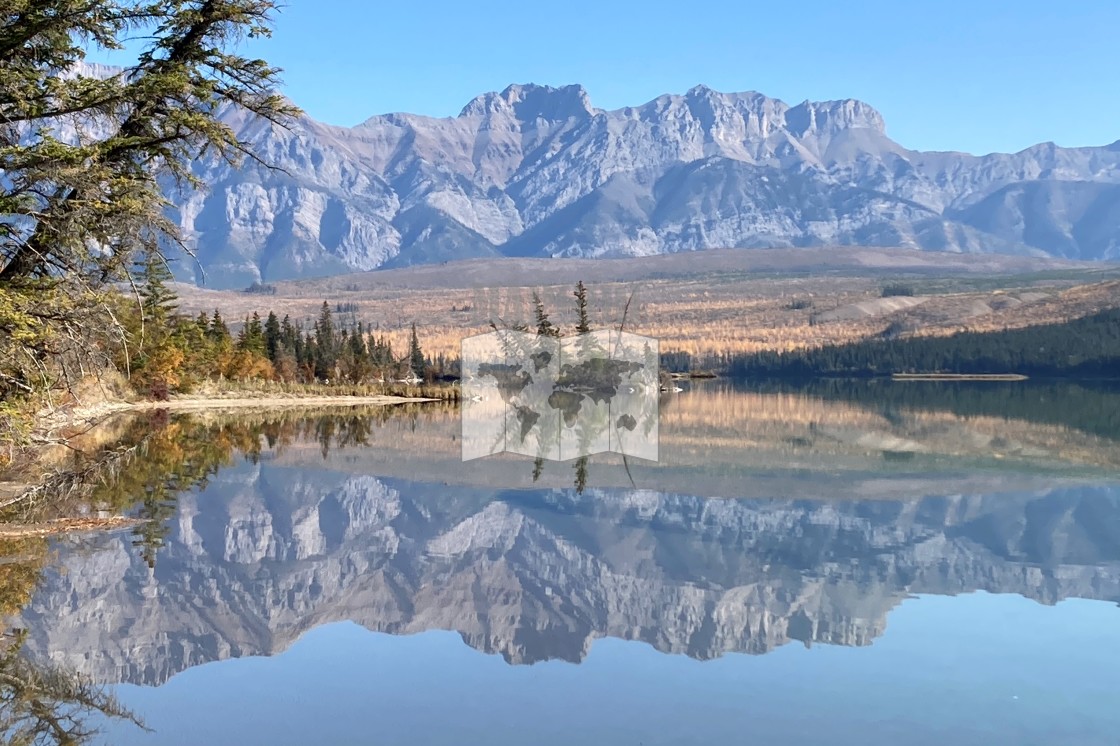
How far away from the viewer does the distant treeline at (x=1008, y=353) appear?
550ft

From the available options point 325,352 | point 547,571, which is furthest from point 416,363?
point 547,571

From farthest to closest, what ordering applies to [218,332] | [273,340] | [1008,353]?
[1008,353] → [273,340] → [218,332]

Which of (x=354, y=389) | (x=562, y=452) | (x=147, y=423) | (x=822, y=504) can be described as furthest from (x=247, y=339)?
(x=822, y=504)

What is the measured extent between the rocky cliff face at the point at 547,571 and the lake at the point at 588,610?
75 millimetres

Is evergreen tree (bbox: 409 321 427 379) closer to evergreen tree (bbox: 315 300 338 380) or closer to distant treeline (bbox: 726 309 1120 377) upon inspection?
evergreen tree (bbox: 315 300 338 380)

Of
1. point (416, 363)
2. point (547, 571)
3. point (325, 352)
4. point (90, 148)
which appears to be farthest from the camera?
point (416, 363)

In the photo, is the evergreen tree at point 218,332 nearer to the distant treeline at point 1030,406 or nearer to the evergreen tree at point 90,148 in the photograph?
the distant treeline at point 1030,406

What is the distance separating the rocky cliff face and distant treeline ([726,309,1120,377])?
490 ft

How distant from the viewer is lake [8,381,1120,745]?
40.0 feet

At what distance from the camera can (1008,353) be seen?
6959 inches

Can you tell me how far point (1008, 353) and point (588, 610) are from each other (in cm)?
17207

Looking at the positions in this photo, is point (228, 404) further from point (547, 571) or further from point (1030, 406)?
point (547, 571)

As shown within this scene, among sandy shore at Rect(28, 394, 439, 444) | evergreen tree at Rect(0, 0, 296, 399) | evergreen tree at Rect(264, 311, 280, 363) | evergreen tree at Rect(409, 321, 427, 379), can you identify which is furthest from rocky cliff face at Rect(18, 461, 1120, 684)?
evergreen tree at Rect(409, 321, 427, 379)

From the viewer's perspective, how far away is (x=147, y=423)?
2030 inches
